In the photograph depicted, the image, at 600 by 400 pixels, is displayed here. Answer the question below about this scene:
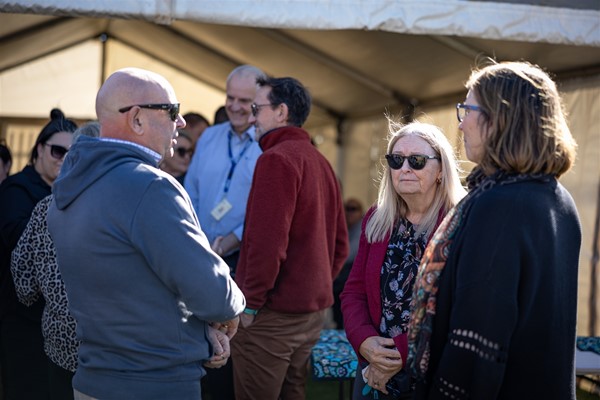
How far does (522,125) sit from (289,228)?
1642mm

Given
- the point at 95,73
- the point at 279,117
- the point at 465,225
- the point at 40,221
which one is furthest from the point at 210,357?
the point at 95,73

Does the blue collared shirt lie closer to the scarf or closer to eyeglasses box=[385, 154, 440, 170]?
eyeglasses box=[385, 154, 440, 170]

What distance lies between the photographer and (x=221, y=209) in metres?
4.09

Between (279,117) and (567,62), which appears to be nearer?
(279,117)

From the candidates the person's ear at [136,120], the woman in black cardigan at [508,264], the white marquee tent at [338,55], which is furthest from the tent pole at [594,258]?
the person's ear at [136,120]

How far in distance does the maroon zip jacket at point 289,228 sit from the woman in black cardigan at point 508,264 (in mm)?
1385

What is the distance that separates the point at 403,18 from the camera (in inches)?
150

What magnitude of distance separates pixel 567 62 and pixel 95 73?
528 cm

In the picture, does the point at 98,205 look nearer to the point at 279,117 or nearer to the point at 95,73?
the point at 279,117

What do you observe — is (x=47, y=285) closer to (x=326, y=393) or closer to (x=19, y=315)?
A: (x=19, y=315)

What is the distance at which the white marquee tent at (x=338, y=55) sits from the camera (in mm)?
3801

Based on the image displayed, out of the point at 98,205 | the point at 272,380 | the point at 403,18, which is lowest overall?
the point at 272,380

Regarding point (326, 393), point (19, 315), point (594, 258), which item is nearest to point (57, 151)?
point (19, 315)

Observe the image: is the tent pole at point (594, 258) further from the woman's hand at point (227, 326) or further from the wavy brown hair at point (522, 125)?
the woman's hand at point (227, 326)
